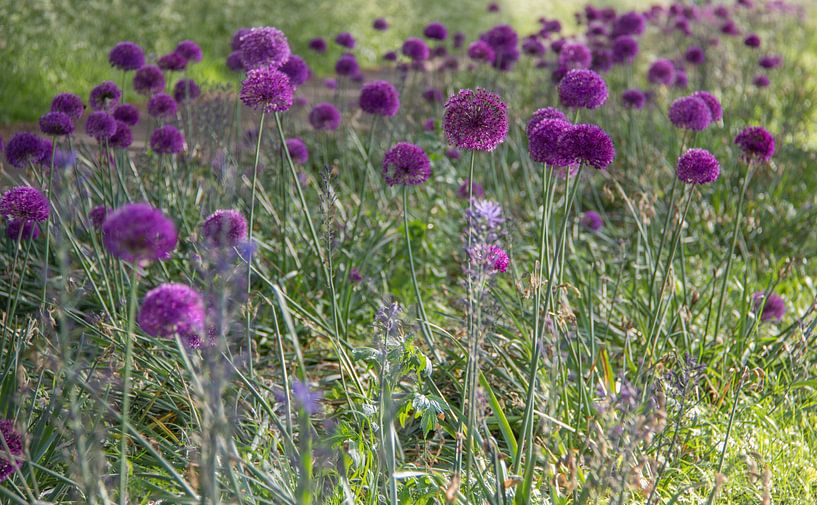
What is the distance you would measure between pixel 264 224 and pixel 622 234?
75.3 inches

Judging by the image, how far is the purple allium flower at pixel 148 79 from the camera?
3273 millimetres

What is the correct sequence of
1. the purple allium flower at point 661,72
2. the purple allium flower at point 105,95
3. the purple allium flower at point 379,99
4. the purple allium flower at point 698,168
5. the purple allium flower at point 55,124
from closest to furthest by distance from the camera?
the purple allium flower at point 698,168
the purple allium flower at point 55,124
the purple allium flower at point 379,99
the purple allium flower at point 105,95
the purple allium flower at point 661,72

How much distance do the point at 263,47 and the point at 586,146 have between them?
4.25 feet

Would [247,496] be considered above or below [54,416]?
below

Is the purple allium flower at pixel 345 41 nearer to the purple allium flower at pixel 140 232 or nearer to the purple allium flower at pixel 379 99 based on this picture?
the purple allium flower at pixel 379 99

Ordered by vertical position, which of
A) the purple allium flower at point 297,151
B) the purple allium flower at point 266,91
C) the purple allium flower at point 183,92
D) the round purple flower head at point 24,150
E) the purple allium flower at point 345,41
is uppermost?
the purple allium flower at point 266,91

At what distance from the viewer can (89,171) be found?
11.6ft

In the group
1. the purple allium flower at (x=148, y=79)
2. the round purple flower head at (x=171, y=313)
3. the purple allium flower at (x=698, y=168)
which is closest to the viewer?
the round purple flower head at (x=171, y=313)

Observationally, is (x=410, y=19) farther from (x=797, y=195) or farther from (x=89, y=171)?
(x=89, y=171)

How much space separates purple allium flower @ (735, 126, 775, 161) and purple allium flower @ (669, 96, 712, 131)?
6.3 inches

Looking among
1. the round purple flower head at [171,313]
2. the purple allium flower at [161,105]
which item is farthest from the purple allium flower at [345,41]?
the round purple flower head at [171,313]

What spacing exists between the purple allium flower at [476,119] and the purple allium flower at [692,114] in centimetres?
100

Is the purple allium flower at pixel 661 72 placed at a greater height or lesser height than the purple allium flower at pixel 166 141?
lesser

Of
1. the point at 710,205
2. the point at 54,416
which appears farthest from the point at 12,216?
the point at 710,205
